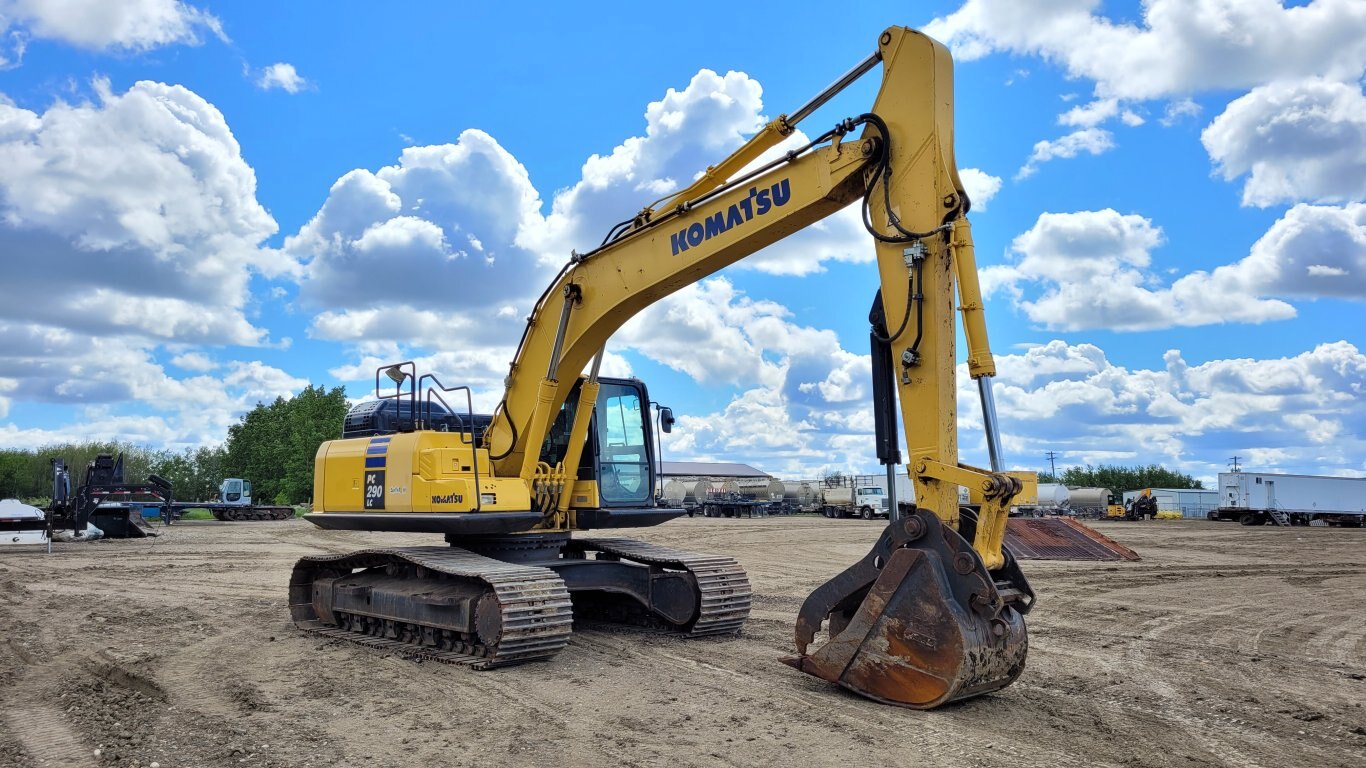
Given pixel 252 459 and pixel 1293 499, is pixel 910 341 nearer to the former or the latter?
pixel 1293 499

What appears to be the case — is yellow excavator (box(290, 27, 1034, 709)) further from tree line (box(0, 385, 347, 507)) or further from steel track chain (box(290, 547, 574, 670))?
tree line (box(0, 385, 347, 507))

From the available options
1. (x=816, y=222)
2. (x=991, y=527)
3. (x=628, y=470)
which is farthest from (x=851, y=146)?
(x=628, y=470)

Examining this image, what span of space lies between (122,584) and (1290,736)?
1782cm

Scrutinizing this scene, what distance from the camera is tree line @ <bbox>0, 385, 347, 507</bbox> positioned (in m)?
79.2

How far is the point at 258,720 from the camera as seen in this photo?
7.00 metres

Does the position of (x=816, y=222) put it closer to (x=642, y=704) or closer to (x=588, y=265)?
(x=588, y=265)

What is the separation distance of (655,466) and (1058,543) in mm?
16112

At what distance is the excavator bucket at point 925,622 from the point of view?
643cm

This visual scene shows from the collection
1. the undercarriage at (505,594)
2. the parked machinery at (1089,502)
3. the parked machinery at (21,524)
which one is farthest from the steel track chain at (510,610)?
the parked machinery at (1089,502)

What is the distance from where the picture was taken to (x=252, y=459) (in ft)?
297

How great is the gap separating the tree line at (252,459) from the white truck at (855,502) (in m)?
32.8

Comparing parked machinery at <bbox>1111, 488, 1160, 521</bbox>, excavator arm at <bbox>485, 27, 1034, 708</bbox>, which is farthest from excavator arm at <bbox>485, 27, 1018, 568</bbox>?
parked machinery at <bbox>1111, 488, 1160, 521</bbox>

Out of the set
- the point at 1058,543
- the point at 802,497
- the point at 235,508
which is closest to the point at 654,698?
the point at 1058,543

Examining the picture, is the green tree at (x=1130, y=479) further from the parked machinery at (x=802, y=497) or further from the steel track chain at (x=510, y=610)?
the steel track chain at (x=510, y=610)
